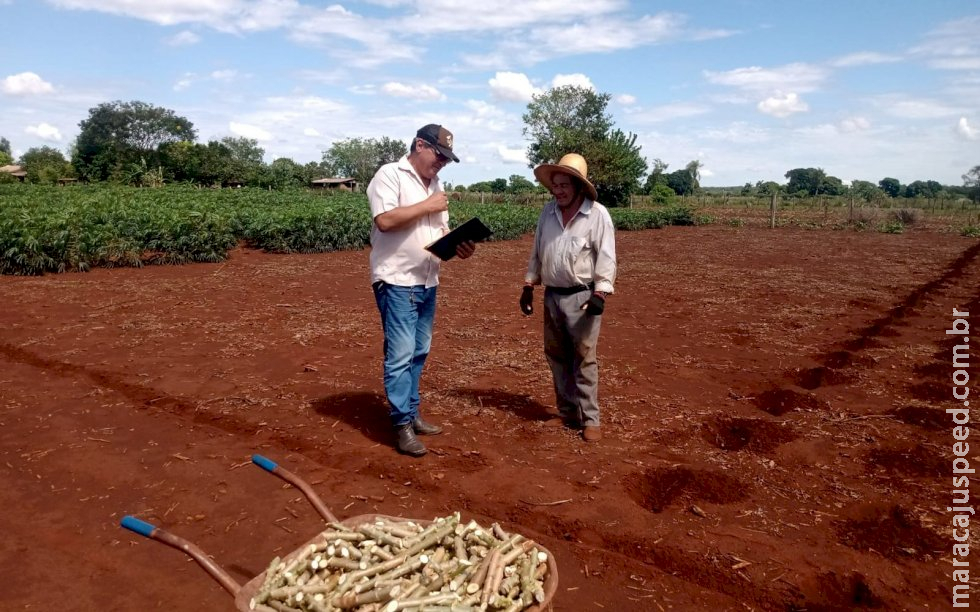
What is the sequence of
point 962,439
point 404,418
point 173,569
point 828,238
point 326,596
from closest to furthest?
point 326,596, point 173,569, point 404,418, point 962,439, point 828,238

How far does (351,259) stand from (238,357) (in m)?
9.62

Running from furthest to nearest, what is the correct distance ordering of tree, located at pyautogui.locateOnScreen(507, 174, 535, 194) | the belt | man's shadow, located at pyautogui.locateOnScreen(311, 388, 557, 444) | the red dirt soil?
tree, located at pyautogui.locateOnScreen(507, 174, 535, 194), man's shadow, located at pyautogui.locateOnScreen(311, 388, 557, 444), the belt, the red dirt soil

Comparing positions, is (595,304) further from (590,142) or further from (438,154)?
(590,142)

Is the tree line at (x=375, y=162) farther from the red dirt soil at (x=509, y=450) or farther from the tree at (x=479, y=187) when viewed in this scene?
the red dirt soil at (x=509, y=450)

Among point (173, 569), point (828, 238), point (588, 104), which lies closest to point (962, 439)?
point (173, 569)

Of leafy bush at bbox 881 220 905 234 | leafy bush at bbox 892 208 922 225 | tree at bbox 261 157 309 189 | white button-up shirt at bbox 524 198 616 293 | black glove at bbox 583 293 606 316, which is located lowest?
black glove at bbox 583 293 606 316

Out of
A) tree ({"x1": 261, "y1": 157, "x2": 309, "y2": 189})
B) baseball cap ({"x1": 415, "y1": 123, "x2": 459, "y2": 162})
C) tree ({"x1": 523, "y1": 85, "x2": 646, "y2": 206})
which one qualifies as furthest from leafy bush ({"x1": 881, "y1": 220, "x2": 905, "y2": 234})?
tree ({"x1": 261, "y1": 157, "x2": 309, "y2": 189})

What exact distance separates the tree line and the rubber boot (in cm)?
4171

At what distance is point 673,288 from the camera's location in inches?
484

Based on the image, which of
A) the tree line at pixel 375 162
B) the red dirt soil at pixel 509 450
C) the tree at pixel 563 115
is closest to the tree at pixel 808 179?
the tree line at pixel 375 162

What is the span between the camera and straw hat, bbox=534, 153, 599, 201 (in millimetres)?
4379

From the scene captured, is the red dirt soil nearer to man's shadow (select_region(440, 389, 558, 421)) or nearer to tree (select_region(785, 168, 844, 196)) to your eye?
man's shadow (select_region(440, 389, 558, 421))

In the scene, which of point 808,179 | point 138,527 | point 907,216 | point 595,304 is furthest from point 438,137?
point 808,179

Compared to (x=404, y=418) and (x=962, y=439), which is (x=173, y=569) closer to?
(x=404, y=418)
